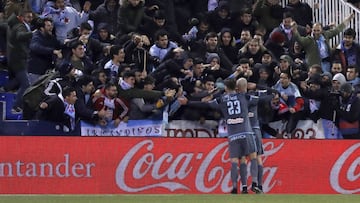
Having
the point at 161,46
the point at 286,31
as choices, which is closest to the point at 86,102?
the point at 161,46

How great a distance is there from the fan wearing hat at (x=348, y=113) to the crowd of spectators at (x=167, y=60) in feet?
0.07

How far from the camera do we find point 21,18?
2044cm

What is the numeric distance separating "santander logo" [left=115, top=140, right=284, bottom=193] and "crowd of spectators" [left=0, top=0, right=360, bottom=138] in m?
0.72

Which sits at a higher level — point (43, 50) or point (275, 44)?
point (43, 50)

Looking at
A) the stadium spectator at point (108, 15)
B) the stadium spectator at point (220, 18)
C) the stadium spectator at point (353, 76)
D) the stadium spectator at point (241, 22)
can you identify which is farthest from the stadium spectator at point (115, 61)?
the stadium spectator at point (353, 76)

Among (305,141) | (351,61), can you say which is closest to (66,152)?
(305,141)

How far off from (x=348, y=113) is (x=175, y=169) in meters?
3.78

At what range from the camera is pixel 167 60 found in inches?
788

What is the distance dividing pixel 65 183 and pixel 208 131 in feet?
10.2

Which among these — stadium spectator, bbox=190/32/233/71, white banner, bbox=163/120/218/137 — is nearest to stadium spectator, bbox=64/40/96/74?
white banner, bbox=163/120/218/137

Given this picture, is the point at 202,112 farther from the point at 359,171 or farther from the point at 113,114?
the point at 359,171

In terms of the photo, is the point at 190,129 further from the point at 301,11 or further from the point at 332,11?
the point at 332,11

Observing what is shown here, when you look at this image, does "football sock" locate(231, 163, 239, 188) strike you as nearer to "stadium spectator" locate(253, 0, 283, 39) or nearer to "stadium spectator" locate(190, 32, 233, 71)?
"stadium spectator" locate(190, 32, 233, 71)

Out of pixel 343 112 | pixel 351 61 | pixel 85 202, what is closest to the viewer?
pixel 85 202
